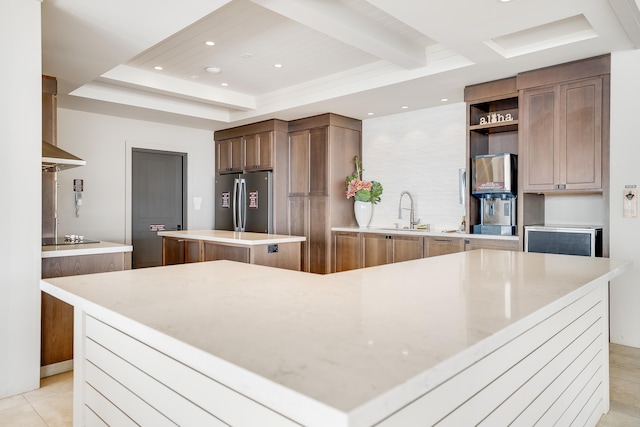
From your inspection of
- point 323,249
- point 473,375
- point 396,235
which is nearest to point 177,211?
point 323,249

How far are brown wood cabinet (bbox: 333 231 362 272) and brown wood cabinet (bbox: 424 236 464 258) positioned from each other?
104 cm

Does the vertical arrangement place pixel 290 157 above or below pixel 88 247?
above

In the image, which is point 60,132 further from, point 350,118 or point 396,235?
point 396,235

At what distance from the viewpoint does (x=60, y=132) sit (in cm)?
537

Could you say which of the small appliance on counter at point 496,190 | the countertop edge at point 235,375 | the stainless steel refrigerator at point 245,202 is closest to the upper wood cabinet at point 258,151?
Result: the stainless steel refrigerator at point 245,202

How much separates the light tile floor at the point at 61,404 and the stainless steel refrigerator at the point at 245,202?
135 inches

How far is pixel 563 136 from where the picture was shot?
3.73 meters

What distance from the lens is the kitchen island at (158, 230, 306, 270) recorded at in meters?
3.76

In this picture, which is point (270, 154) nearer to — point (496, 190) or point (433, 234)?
point (433, 234)

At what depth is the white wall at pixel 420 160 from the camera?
16.9 feet

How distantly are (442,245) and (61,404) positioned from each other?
3568mm

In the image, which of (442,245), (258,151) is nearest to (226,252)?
(442,245)

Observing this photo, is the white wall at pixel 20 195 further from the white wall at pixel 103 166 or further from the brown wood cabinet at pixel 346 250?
the brown wood cabinet at pixel 346 250

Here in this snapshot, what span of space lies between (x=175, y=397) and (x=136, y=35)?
9.36ft
